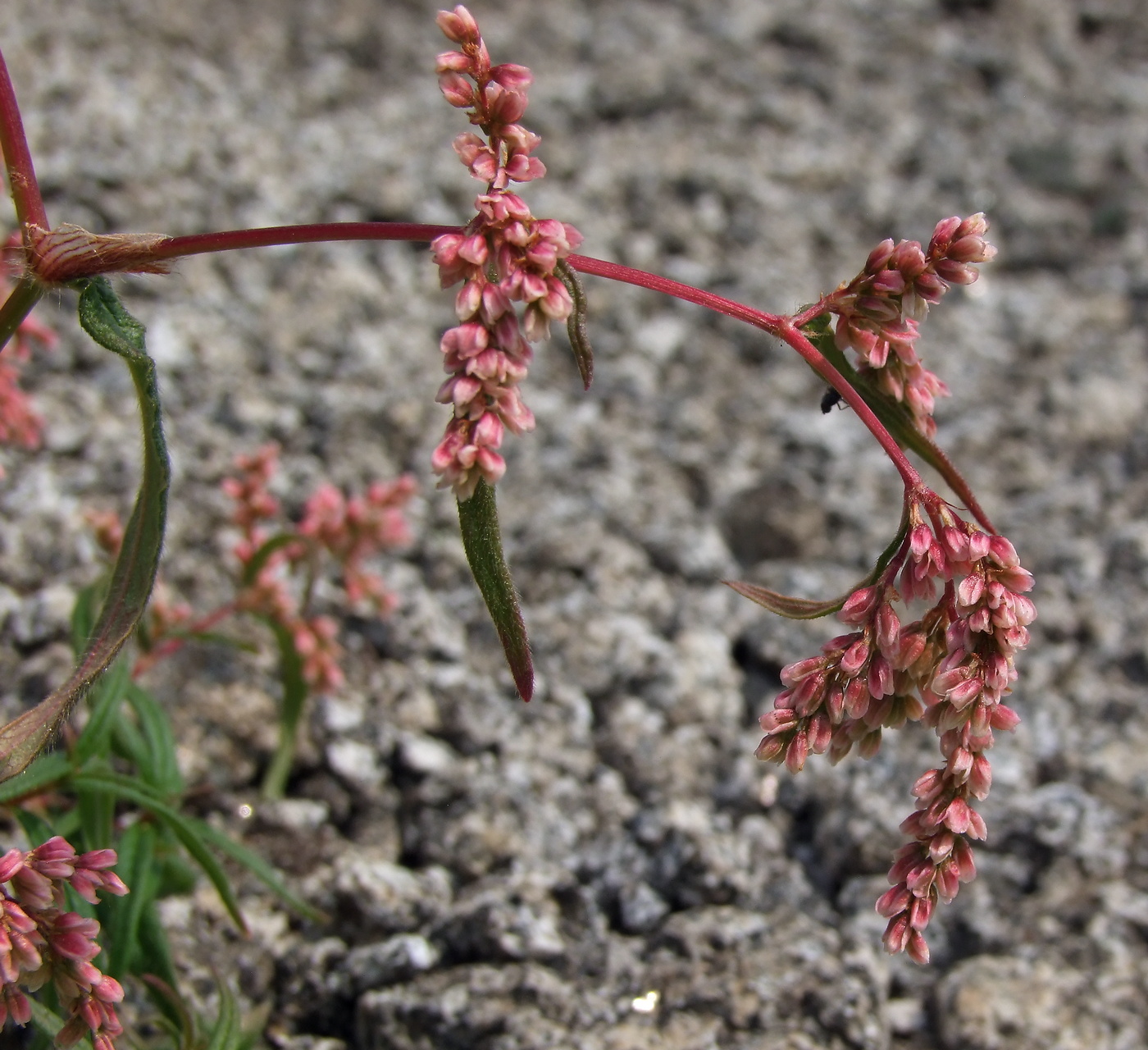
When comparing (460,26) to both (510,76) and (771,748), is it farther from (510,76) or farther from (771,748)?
(771,748)

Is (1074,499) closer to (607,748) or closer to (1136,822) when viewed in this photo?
(1136,822)

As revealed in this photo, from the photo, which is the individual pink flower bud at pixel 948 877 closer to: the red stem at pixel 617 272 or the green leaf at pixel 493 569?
the red stem at pixel 617 272

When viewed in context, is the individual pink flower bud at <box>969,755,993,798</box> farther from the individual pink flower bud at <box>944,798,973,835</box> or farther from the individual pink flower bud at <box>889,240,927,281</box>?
the individual pink flower bud at <box>889,240,927,281</box>

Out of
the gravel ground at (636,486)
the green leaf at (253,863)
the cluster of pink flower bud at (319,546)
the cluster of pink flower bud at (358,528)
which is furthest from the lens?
the cluster of pink flower bud at (358,528)

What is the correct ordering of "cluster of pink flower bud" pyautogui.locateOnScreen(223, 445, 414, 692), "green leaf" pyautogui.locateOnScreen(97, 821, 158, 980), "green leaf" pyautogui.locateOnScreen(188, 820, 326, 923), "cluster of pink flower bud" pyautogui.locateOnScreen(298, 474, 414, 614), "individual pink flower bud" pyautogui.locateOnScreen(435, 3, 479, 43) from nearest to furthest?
"individual pink flower bud" pyautogui.locateOnScreen(435, 3, 479, 43), "green leaf" pyautogui.locateOnScreen(97, 821, 158, 980), "green leaf" pyautogui.locateOnScreen(188, 820, 326, 923), "cluster of pink flower bud" pyautogui.locateOnScreen(223, 445, 414, 692), "cluster of pink flower bud" pyautogui.locateOnScreen(298, 474, 414, 614)

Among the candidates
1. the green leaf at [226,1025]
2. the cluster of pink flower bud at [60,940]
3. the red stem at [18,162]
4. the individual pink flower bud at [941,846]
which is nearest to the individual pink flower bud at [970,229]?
the individual pink flower bud at [941,846]

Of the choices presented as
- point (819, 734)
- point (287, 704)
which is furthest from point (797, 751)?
point (287, 704)

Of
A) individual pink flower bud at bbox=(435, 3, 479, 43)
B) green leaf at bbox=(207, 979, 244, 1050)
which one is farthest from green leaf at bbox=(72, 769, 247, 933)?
individual pink flower bud at bbox=(435, 3, 479, 43)
